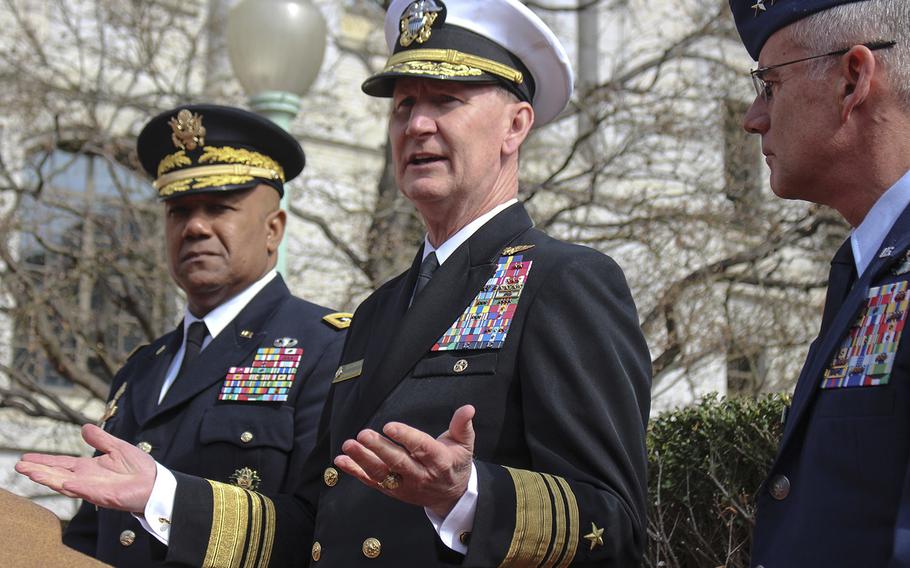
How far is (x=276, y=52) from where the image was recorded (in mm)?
6902

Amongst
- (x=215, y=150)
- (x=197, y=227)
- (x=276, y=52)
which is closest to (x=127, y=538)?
(x=197, y=227)

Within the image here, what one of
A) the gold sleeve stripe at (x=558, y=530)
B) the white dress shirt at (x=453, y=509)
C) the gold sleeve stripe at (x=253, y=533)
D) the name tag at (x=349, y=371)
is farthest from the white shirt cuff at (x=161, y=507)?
the gold sleeve stripe at (x=558, y=530)

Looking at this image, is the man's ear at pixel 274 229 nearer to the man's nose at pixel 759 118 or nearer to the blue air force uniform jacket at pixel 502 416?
the blue air force uniform jacket at pixel 502 416

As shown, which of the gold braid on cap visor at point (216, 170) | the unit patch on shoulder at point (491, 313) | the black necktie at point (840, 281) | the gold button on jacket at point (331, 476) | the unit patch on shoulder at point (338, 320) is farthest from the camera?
the gold braid on cap visor at point (216, 170)

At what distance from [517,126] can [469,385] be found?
87cm

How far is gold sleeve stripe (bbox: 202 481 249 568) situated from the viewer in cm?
321

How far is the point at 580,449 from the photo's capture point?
277 cm

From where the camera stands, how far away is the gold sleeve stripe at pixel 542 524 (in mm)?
2635

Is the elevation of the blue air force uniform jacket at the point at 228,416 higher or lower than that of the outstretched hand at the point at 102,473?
higher

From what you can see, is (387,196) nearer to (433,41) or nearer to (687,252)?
(687,252)

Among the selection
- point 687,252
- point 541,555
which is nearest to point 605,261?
point 541,555

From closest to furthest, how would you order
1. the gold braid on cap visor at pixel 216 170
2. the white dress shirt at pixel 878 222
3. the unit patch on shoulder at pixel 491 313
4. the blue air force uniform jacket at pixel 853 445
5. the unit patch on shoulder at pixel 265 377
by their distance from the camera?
the blue air force uniform jacket at pixel 853 445, the white dress shirt at pixel 878 222, the unit patch on shoulder at pixel 491 313, the unit patch on shoulder at pixel 265 377, the gold braid on cap visor at pixel 216 170

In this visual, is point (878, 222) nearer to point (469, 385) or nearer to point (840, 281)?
point (840, 281)

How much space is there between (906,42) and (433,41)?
1363 millimetres
